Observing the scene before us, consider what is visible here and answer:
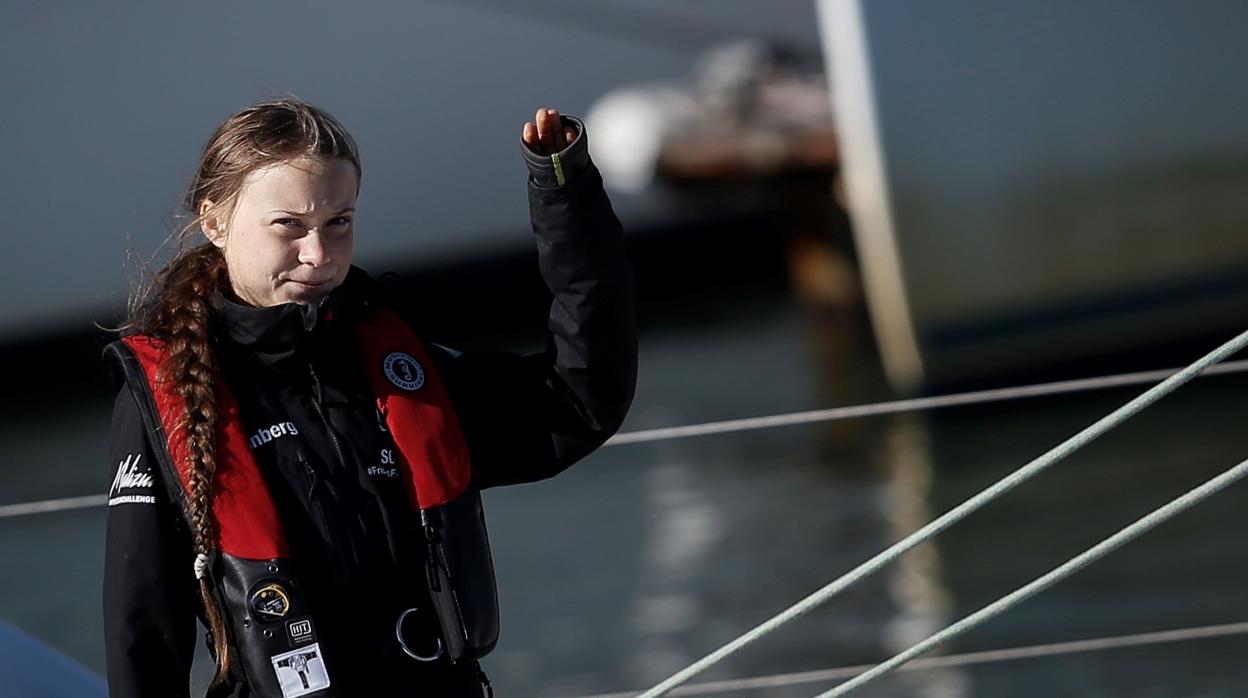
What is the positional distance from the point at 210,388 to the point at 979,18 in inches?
118

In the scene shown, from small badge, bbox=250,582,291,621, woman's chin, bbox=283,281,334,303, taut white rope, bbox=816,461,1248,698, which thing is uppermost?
woman's chin, bbox=283,281,334,303

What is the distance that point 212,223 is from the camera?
3.40ft

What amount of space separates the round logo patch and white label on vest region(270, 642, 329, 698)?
17 cm

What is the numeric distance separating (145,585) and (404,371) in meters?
0.20

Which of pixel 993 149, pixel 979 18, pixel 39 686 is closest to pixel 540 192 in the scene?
pixel 39 686

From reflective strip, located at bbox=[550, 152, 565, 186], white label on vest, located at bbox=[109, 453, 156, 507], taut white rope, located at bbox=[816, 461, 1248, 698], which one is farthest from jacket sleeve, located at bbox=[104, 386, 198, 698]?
taut white rope, located at bbox=[816, 461, 1248, 698]

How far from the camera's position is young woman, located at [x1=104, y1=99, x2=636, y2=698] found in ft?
3.15

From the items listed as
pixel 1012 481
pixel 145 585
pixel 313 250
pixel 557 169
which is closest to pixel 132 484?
pixel 145 585

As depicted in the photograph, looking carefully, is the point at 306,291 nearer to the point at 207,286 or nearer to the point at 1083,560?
the point at 207,286

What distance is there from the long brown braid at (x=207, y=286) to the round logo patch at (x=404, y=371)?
105 millimetres

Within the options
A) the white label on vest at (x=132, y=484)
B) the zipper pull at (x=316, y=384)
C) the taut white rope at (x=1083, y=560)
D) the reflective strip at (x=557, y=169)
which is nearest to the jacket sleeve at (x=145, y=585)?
the white label on vest at (x=132, y=484)

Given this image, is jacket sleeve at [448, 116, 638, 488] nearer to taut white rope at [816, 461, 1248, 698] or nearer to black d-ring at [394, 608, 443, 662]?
black d-ring at [394, 608, 443, 662]

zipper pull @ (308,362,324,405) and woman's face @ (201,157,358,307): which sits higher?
woman's face @ (201,157,358,307)

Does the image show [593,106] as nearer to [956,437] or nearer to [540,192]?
[956,437]
